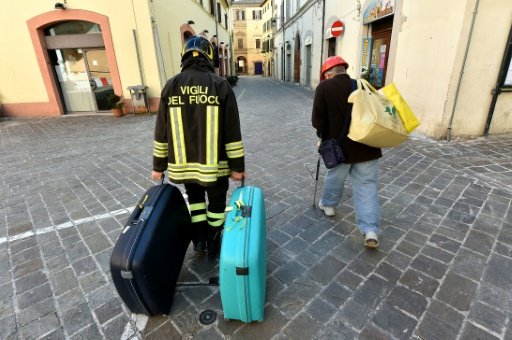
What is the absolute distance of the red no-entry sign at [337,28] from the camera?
11117 mm

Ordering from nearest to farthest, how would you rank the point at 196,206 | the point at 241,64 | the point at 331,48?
1. the point at 196,206
2. the point at 331,48
3. the point at 241,64

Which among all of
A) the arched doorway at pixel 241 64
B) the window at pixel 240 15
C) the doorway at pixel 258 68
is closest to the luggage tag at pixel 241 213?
the doorway at pixel 258 68

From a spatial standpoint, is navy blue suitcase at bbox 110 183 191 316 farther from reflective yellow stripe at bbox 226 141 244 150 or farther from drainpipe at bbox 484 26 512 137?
drainpipe at bbox 484 26 512 137

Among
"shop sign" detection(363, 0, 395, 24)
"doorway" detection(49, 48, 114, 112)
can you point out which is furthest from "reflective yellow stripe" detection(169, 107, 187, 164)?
"doorway" detection(49, 48, 114, 112)

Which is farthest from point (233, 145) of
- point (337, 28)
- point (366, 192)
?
point (337, 28)

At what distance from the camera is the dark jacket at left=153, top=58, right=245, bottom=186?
6.79ft

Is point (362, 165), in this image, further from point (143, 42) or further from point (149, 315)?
point (143, 42)

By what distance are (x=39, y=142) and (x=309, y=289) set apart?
7.73 meters

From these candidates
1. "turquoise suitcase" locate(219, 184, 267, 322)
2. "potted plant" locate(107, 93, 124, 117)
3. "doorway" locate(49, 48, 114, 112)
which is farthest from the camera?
"doorway" locate(49, 48, 114, 112)

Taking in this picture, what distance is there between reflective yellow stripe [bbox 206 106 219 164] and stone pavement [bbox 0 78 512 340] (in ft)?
3.47

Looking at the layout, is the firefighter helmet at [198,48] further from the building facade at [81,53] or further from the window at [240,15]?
the window at [240,15]

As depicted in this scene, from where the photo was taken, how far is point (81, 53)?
10391 mm

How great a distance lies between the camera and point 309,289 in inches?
90.7

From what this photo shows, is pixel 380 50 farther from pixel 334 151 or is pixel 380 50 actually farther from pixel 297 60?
pixel 297 60
